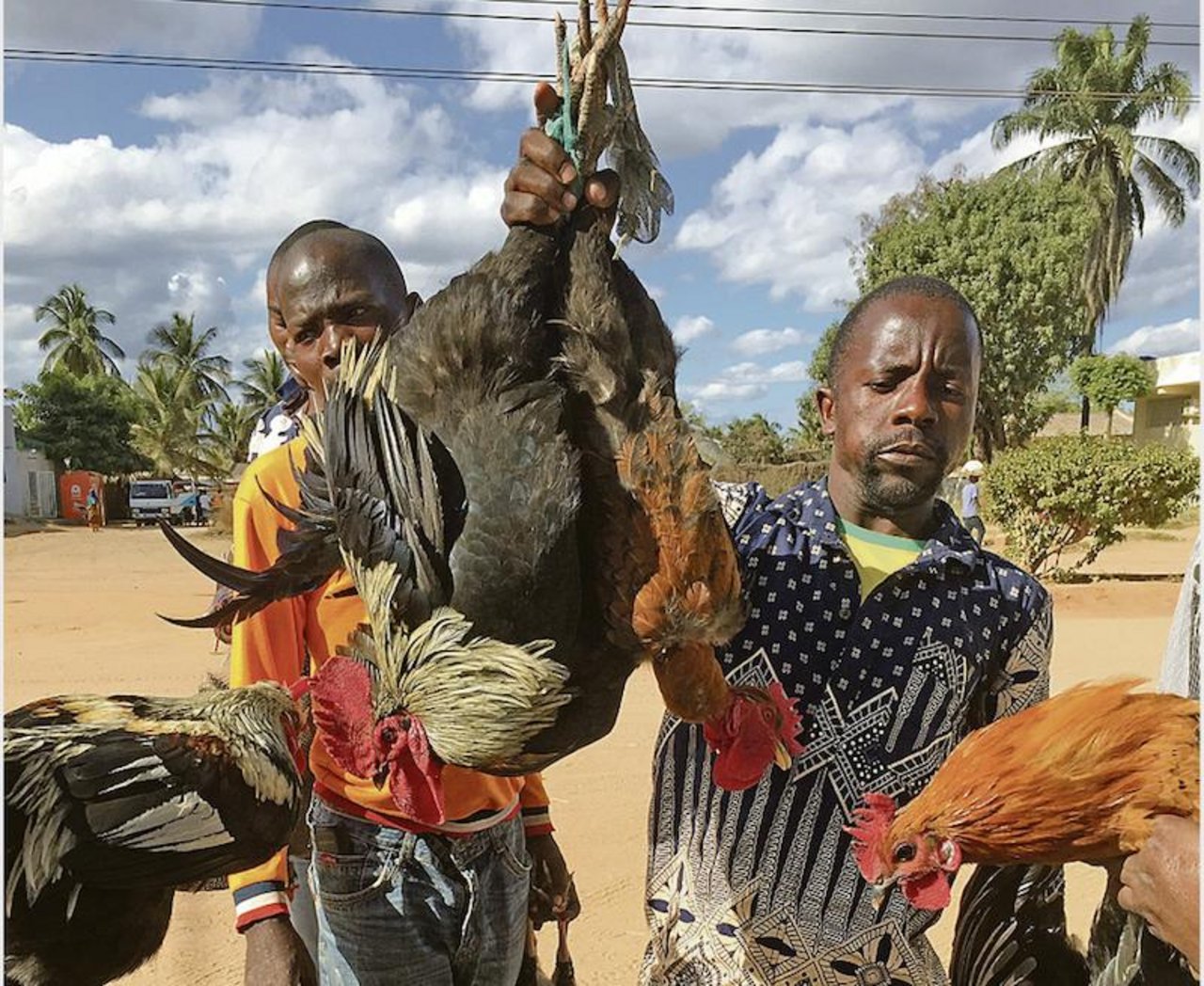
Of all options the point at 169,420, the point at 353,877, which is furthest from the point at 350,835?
the point at 169,420

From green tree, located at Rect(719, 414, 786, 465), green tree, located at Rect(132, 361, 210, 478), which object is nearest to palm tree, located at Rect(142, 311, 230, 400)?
green tree, located at Rect(132, 361, 210, 478)

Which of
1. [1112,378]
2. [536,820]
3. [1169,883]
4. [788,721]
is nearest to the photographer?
[1169,883]

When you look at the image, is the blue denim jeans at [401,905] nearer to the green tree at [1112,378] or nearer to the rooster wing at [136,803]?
the rooster wing at [136,803]

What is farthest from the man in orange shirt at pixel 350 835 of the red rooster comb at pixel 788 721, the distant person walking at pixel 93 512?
the distant person walking at pixel 93 512

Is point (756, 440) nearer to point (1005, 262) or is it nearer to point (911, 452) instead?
point (1005, 262)

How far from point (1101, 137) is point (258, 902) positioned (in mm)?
39660

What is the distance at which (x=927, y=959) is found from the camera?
2.15 meters

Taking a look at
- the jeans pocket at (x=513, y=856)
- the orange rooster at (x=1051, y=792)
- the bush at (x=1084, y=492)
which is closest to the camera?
the orange rooster at (x=1051, y=792)

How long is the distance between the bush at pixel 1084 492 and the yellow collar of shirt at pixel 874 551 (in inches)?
580

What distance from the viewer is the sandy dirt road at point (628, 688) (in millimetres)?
4746

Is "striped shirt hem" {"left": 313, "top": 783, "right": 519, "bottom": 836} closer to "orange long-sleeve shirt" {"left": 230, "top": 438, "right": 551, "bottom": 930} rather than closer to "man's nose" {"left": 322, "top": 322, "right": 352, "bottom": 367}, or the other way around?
"orange long-sleeve shirt" {"left": 230, "top": 438, "right": 551, "bottom": 930}

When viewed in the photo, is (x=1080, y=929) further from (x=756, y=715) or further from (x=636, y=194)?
(x=636, y=194)

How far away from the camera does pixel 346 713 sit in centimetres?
204

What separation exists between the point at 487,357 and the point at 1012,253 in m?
26.9
